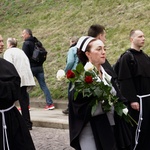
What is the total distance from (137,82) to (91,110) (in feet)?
7.39

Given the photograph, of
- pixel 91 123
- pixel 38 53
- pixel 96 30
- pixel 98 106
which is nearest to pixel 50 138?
pixel 38 53

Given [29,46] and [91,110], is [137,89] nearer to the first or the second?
[91,110]

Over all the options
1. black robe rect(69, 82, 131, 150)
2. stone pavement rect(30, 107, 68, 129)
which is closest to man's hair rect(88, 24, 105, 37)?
black robe rect(69, 82, 131, 150)

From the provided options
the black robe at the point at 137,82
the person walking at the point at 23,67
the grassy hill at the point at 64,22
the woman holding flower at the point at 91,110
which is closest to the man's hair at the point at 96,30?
the black robe at the point at 137,82

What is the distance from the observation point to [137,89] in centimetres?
729

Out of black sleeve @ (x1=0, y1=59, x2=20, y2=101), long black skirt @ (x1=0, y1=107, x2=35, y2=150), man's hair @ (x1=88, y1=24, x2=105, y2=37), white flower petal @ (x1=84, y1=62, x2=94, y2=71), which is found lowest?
long black skirt @ (x1=0, y1=107, x2=35, y2=150)

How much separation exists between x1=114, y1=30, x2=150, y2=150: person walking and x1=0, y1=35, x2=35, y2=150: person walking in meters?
1.86

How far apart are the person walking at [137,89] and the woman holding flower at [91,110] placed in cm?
186

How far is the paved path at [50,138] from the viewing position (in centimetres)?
896

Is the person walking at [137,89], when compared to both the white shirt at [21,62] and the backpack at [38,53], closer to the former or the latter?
the white shirt at [21,62]

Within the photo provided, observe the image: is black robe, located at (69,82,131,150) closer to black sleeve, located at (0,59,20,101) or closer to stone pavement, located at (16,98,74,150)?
black sleeve, located at (0,59,20,101)

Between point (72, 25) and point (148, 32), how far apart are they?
3929 millimetres

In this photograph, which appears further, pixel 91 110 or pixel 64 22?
pixel 64 22

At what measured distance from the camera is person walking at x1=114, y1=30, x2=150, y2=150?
725 centimetres
